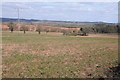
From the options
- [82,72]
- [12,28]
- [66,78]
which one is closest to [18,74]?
[66,78]

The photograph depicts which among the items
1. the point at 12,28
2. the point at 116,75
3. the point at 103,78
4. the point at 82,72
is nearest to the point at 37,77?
the point at 82,72

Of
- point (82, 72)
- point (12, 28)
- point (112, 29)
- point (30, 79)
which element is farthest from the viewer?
point (12, 28)

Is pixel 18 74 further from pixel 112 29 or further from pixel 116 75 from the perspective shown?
pixel 112 29

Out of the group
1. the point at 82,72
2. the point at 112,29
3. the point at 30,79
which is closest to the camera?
the point at 30,79

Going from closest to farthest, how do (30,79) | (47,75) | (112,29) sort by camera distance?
(30,79) → (47,75) → (112,29)

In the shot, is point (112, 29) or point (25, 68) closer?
point (25, 68)

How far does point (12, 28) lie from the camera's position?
67500mm

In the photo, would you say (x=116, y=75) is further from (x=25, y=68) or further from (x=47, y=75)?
(x=25, y=68)

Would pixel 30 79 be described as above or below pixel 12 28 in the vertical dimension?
below

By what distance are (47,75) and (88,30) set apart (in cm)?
5893

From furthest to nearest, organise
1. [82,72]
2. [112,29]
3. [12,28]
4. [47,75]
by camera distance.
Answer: [12,28] → [112,29] → [82,72] → [47,75]

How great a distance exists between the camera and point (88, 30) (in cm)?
6419

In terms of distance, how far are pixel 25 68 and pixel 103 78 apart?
12.0 feet

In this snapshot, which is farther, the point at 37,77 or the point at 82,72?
the point at 82,72
